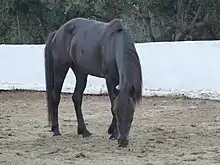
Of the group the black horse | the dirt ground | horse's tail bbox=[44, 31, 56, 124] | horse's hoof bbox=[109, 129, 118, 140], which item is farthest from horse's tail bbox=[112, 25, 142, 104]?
horse's tail bbox=[44, 31, 56, 124]

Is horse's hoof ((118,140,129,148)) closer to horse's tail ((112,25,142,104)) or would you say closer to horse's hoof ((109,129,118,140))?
horse's tail ((112,25,142,104))

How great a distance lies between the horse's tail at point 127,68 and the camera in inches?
248

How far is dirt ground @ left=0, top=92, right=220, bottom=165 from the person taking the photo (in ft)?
18.9

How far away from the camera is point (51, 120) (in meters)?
7.88

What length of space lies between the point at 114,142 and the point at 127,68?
0.96 m

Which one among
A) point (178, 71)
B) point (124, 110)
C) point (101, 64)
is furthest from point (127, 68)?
point (178, 71)

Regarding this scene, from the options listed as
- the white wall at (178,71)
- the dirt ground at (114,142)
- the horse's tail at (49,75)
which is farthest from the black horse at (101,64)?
the white wall at (178,71)

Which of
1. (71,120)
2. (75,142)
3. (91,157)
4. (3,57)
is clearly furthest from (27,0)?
(91,157)

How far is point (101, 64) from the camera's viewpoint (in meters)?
7.14

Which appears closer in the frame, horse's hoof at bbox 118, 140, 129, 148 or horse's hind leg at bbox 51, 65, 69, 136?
horse's hoof at bbox 118, 140, 129, 148

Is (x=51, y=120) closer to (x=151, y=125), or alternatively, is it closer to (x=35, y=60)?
(x=151, y=125)

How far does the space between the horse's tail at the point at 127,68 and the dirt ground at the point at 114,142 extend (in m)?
0.60

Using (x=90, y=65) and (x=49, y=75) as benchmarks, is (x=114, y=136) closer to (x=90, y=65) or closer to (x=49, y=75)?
(x=90, y=65)

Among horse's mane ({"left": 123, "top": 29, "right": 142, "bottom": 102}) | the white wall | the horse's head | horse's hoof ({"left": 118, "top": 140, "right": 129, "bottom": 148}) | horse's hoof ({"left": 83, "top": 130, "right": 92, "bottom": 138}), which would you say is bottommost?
the white wall
